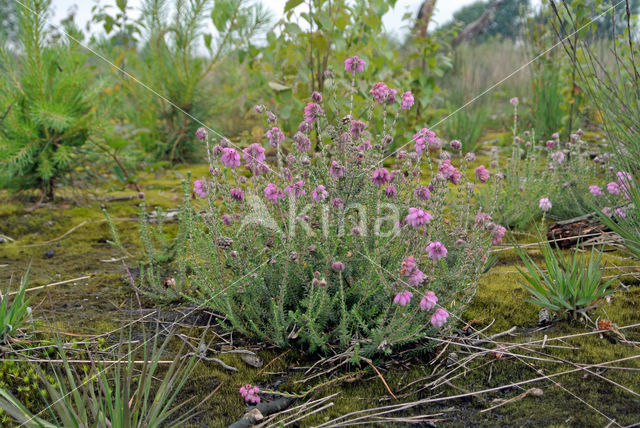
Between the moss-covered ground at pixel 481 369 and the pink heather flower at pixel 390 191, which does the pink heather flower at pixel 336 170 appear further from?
the moss-covered ground at pixel 481 369

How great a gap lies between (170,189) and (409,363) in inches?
135

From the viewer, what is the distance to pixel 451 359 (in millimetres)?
1788

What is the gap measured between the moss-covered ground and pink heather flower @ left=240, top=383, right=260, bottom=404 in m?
0.03

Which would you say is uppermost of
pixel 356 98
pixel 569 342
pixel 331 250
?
pixel 356 98

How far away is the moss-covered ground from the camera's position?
1.51 metres

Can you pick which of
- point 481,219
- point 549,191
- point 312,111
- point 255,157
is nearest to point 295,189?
point 255,157

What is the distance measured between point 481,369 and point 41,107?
3.41 m

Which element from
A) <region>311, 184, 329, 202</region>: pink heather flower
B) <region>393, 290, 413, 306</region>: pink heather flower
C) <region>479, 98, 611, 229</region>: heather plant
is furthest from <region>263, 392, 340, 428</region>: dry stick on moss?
<region>479, 98, 611, 229</region>: heather plant

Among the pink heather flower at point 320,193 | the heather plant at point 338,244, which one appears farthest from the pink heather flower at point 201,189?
the pink heather flower at point 320,193

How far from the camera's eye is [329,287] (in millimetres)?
1958

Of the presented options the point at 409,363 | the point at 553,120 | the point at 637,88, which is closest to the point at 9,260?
the point at 409,363

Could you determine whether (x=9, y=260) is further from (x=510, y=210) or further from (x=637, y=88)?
(x=637, y=88)

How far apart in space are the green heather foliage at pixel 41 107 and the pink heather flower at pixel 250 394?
9.07 ft

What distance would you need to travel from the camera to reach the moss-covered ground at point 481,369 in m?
1.51
